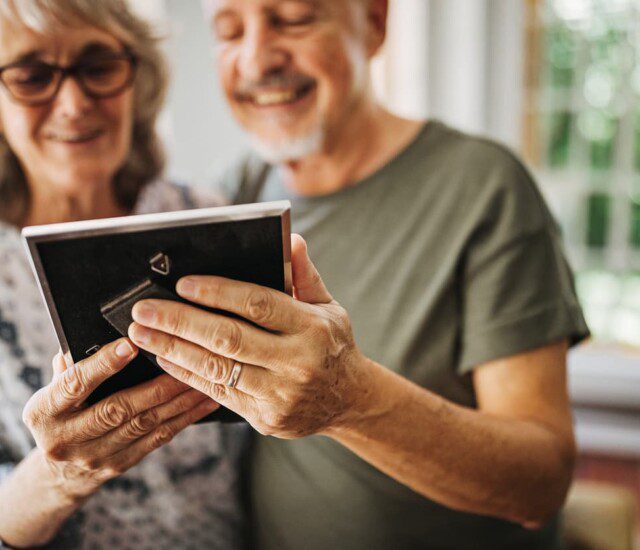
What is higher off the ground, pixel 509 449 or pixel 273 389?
pixel 273 389

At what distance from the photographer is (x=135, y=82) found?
1.17 meters

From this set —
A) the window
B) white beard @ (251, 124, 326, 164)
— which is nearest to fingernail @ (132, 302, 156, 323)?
white beard @ (251, 124, 326, 164)

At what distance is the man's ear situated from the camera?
4.32ft

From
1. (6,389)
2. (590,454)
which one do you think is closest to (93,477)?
(6,389)

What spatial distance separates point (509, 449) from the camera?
971mm

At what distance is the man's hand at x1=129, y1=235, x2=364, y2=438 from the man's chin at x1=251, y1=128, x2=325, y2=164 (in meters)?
A: 0.59

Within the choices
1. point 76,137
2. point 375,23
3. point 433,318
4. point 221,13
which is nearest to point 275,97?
point 221,13

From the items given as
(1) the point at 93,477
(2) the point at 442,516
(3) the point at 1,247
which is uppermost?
(3) the point at 1,247

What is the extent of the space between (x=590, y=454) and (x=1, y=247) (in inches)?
105

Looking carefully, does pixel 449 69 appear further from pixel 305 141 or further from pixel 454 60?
pixel 305 141

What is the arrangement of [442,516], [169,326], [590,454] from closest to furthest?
1. [169,326]
2. [442,516]
3. [590,454]

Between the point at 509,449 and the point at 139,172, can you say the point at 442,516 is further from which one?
the point at 139,172

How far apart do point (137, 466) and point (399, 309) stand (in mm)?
522

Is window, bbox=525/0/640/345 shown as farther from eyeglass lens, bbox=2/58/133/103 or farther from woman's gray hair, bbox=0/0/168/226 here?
eyeglass lens, bbox=2/58/133/103
